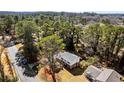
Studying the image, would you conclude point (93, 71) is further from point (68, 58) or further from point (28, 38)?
point (28, 38)

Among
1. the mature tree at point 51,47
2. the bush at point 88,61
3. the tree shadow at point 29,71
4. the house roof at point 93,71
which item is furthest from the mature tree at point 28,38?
the house roof at point 93,71

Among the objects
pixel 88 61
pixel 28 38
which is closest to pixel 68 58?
pixel 88 61

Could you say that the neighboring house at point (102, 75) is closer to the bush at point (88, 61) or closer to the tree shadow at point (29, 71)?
the bush at point (88, 61)

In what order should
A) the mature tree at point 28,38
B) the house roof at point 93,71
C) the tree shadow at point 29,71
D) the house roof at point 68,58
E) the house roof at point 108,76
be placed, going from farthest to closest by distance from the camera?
the mature tree at point 28,38 < the house roof at point 68,58 < the tree shadow at point 29,71 < the house roof at point 93,71 < the house roof at point 108,76

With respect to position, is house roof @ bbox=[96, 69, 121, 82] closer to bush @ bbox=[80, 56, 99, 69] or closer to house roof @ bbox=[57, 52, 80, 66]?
bush @ bbox=[80, 56, 99, 69]

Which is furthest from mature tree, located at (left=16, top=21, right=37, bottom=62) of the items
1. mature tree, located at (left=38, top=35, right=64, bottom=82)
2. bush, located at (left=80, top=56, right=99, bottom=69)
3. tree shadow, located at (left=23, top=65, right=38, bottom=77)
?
bush, located at (left=80, top=56, right=99, bottom=69)
